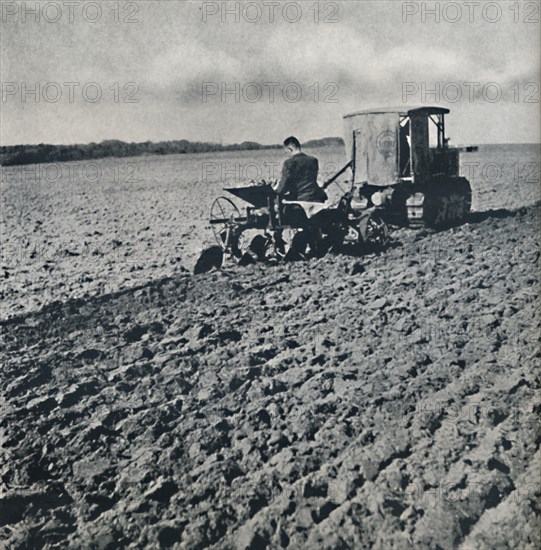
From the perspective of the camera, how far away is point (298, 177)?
7047 millimetres

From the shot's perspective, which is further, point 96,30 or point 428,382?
point 96,30

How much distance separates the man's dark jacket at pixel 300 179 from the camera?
22.9ft

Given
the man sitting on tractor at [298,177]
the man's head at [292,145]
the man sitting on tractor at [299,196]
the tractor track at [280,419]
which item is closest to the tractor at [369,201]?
the man sitting on tractor at [299,196]

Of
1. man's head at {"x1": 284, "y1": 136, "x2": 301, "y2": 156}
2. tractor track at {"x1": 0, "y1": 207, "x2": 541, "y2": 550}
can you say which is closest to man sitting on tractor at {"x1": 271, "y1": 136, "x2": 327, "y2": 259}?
man's head at {"x1": 284, "y1": 136, "x2": 301, "y2": 156}

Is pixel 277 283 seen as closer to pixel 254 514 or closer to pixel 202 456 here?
pixel 202 456

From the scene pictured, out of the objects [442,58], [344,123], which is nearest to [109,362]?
[442,58]

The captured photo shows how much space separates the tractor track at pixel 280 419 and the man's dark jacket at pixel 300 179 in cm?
160

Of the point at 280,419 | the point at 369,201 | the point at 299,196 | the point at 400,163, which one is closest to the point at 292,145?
the point at 299,196

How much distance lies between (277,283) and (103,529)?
3696 mm

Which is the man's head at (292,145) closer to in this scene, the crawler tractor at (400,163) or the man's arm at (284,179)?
the man's arm at (284,179)

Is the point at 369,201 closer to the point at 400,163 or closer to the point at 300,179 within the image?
the point at 400,163

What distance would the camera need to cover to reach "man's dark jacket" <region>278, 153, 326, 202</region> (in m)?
6.96

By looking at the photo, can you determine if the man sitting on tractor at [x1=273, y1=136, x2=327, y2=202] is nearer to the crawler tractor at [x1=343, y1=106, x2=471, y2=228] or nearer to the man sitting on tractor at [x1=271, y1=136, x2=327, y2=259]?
the man sitting on tractor at [x1=271, y1=136, x2=327, y2=259]

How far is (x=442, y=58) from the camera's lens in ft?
16.6
